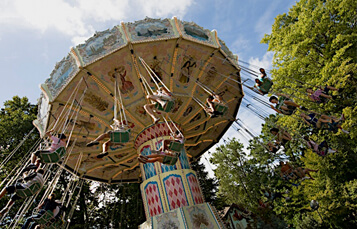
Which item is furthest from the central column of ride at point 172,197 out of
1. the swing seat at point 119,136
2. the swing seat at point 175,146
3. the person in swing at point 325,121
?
the person in swing at point 325,121

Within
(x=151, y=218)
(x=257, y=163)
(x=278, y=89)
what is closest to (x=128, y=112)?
(x=151, y=218)

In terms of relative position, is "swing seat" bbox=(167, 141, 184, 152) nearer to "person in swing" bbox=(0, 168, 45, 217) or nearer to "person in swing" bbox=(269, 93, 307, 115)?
"person in swing" bbox=(0, 168, 45, 217)

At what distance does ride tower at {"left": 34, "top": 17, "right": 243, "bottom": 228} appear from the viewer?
835 cm

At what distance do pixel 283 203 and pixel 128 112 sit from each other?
14.1m

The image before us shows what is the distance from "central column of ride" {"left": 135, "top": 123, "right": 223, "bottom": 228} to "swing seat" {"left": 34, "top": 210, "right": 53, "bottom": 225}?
3017 millimetres

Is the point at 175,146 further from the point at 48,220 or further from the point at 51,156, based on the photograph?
the point at 48,220

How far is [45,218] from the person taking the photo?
7254mm

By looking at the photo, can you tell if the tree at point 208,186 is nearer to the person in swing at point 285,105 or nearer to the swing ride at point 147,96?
the swing ride at point 147,96

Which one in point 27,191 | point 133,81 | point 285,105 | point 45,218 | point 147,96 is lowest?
point 27,191

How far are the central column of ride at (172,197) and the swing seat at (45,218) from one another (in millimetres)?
3017

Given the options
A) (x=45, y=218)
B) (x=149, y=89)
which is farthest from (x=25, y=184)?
(x=149, y=89)

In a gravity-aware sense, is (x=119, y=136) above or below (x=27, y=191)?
above

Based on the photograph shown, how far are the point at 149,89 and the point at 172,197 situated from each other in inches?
161

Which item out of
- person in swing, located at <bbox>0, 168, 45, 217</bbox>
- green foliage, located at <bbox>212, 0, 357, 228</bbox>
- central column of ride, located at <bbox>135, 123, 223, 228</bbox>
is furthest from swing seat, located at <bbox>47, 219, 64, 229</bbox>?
green foliage, located at <bbox>212, 0, 357, 228</bbox>
